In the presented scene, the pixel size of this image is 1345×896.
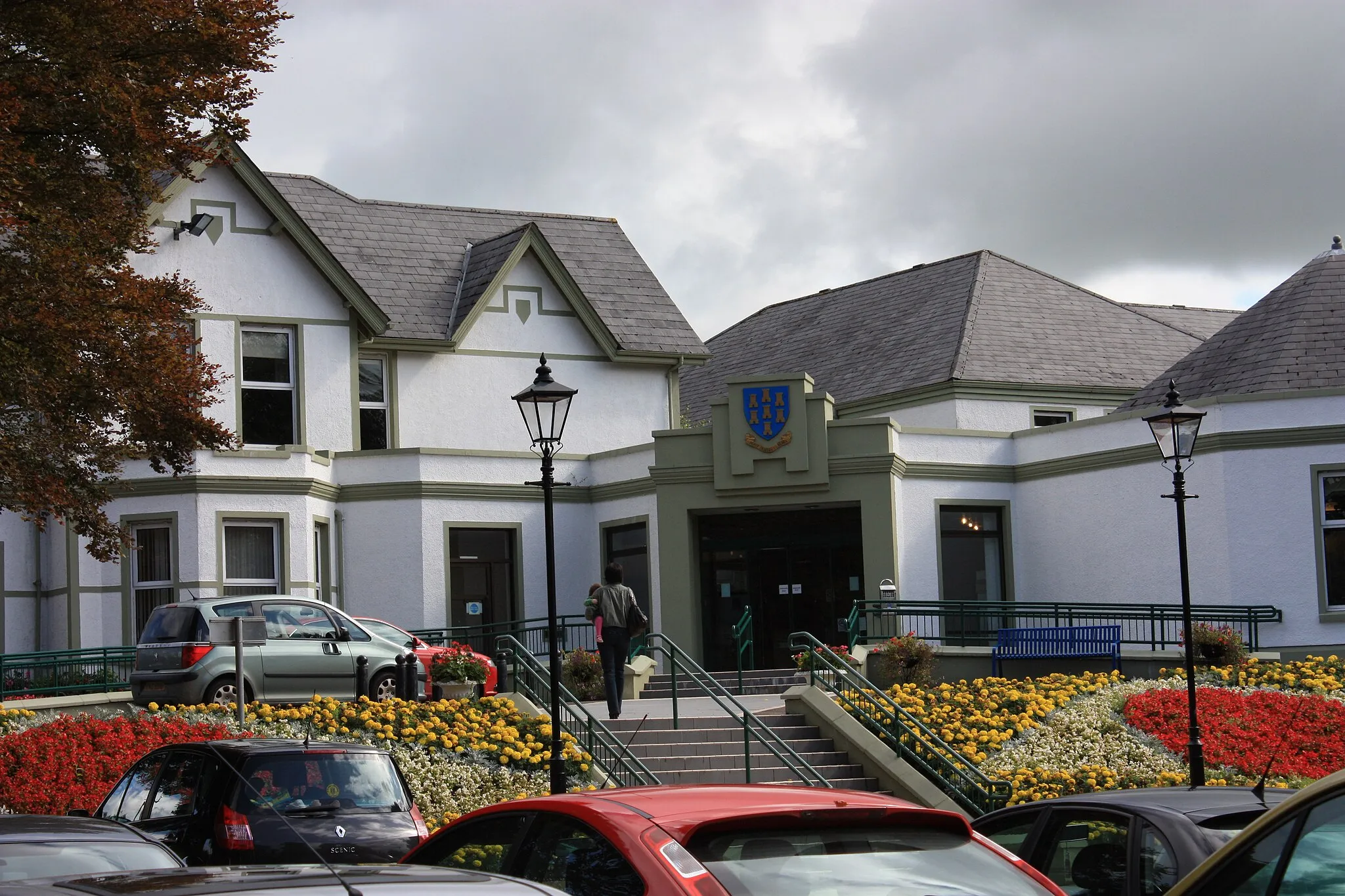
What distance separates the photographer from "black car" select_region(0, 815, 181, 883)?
279 inches

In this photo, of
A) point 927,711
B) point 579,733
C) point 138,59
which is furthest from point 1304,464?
point 138,59

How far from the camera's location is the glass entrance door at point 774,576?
29109 mm

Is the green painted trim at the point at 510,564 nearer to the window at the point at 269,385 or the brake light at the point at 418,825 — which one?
the window at the point at 269,385

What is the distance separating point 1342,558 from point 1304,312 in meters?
4.54

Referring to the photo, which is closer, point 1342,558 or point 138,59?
point 138,59

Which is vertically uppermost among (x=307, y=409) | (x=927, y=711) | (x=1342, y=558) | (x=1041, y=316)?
(x=1041, y=316)

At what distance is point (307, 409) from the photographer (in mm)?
29219

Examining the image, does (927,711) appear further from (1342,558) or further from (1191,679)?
(1342,558)

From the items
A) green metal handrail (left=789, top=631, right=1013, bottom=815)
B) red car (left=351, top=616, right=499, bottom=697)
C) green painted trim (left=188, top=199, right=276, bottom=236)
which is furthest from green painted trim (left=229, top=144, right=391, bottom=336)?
green metal handrail (left=789, top=631, right=1013, bottom=815)

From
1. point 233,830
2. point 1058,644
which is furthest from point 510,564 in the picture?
point 233,830

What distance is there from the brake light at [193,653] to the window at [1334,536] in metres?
17.0

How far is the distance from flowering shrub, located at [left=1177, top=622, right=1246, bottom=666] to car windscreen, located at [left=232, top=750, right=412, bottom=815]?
618 inches

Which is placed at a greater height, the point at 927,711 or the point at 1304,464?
the point at 1304,464

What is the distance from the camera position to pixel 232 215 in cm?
2881
